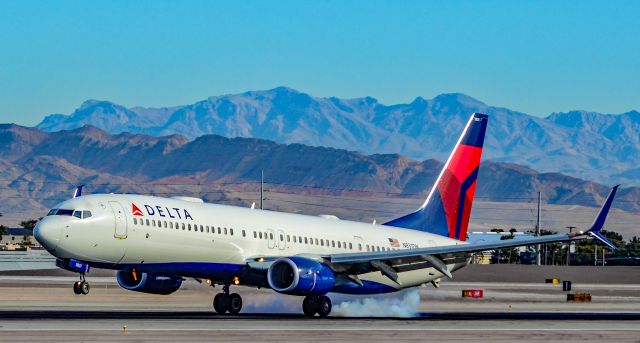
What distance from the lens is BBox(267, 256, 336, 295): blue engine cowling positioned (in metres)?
51.8

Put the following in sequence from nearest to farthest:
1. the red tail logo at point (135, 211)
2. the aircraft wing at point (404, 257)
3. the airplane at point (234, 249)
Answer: the airplane at point (234, 249) → the red tail logo at point (135, 211) → the aircraft wing at point (404, 257)

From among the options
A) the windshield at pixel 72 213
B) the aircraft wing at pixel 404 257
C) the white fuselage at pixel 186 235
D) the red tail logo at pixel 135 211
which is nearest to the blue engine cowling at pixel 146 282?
the white fuselage at pixel 186 235

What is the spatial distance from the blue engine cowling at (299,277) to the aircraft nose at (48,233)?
9.35 meters

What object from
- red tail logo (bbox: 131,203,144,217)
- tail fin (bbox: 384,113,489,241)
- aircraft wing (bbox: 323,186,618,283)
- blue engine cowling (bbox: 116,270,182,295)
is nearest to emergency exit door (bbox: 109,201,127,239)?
red tail logo (bbox: 131,203,144,217)

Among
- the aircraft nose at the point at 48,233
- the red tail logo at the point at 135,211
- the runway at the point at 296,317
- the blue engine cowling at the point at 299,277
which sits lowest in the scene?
the runway at the point at 296,317

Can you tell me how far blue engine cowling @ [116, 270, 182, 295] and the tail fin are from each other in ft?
52.4

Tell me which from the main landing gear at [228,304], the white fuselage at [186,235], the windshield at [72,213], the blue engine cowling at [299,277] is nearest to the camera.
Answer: the white fuselage at [186,235]

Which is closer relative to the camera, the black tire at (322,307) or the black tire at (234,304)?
the black tire at (322,307)

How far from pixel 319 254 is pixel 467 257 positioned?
26.2 feet

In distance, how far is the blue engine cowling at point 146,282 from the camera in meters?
53.1

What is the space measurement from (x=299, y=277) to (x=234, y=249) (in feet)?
13.1

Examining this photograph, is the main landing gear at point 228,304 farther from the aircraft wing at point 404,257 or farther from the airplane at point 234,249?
the aircraft wing at point 404,257

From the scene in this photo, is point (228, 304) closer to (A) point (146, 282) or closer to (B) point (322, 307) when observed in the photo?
(A) point (146, 282)

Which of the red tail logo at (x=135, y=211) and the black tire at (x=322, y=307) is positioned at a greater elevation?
the red tail logo at (x=135, y=211)
